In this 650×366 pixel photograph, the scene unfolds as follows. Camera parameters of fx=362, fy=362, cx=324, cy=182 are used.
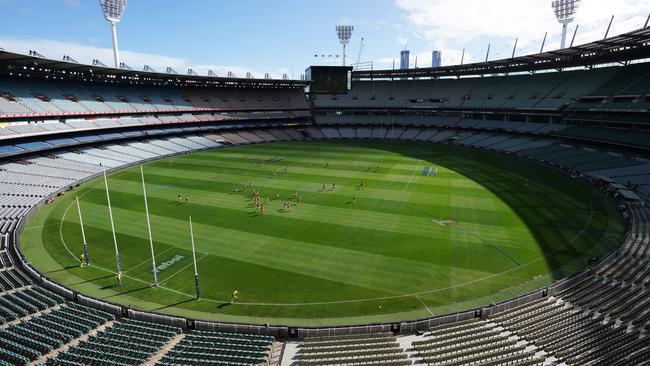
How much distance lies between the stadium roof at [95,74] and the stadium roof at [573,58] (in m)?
45.8

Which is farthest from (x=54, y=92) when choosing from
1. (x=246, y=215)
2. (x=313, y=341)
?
(x=313, y=341)

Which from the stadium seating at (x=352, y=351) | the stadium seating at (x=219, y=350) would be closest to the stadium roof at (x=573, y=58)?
the stadium seating at (x=352, y=351)

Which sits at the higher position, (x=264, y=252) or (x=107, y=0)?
(x=107, y=0)

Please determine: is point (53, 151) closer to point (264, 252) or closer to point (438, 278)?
point (264, 252)

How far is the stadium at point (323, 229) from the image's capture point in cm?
1919

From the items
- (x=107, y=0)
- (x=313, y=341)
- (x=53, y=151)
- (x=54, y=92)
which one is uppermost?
(x=107, y=0)

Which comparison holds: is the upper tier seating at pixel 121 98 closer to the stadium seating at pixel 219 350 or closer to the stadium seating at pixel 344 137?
Result: the stadium seating at pixel 344 137

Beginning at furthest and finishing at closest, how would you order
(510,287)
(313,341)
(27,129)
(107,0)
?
(107,0) < (27,129) < (510,287) < (313,341)

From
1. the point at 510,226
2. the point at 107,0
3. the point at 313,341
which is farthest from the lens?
Answer: the point at 107,0

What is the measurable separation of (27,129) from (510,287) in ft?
233

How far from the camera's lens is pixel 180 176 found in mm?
58750

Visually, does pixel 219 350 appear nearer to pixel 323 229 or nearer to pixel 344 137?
pixel 323 229

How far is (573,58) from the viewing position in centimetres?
7244

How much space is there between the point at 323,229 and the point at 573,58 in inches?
2693
